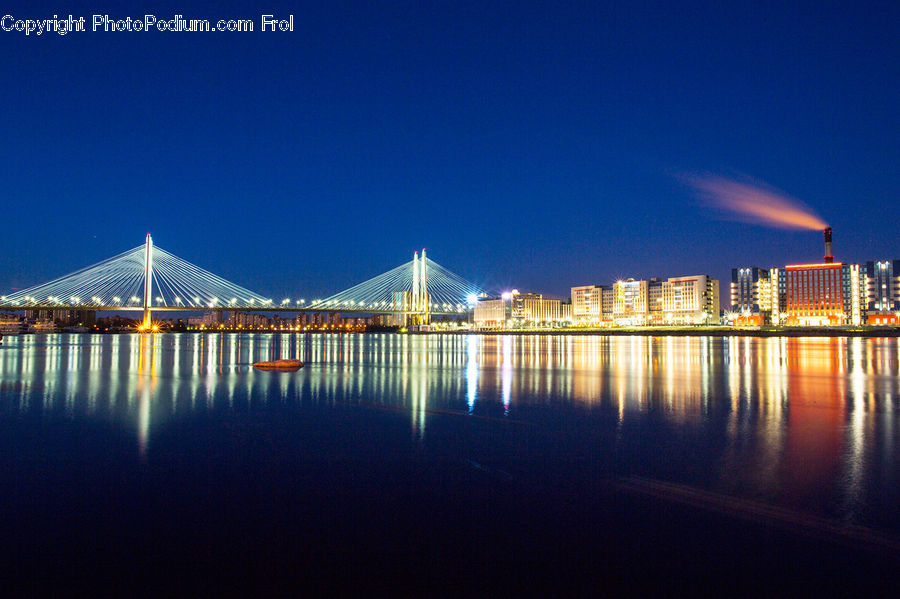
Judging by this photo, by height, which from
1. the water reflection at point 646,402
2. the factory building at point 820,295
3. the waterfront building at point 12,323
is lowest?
the water reflection at point 646,402

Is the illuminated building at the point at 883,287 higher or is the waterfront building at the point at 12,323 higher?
the illuminated building at the point at 883,287

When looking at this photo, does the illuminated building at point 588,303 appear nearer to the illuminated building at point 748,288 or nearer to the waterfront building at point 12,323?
the illuminated building at point 748,288

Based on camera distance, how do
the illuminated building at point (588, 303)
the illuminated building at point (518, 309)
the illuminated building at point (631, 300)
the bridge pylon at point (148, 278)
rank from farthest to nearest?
the illuminated building at point (518, 309)
the illuminated building at point (588, 303)
the illuminated building at point (631, 300)
the bridge pylon at point (148, 278)

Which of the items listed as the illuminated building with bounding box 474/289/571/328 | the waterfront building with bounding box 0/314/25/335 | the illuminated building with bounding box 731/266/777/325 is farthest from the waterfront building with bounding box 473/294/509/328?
the waterfront building with bounding box 0/314/25/335

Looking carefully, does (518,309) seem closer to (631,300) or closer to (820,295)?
A: (631,300)

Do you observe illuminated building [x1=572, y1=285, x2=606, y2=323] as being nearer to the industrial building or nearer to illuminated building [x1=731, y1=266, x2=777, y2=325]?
illuminated building [x1=731, y1=266, x2=777, y2=325]

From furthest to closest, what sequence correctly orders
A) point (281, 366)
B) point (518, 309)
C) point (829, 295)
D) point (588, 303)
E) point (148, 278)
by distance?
point (518, 309)
point (588, 303)
point (829, 295)
point (148, 278)
point (281, 366)

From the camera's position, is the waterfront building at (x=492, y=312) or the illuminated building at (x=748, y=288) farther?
the waterfront building at (x=492, y=312)

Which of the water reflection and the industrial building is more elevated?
the industrial building

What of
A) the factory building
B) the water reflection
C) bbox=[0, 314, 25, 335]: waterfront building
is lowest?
the water reflection

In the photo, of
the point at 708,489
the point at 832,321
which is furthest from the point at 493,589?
the point at 832,321

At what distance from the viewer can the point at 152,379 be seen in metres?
14.9

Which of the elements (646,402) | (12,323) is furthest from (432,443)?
(12,323)

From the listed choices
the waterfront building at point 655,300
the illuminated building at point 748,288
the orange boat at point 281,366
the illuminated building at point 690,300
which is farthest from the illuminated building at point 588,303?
the orange boat at point 281,366
